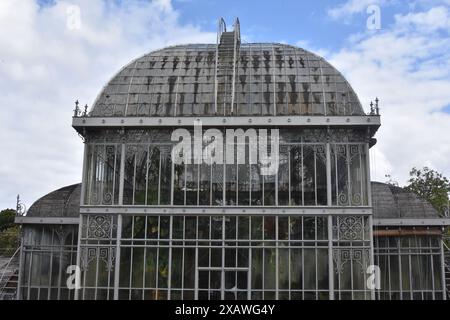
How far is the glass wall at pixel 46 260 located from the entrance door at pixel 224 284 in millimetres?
7443

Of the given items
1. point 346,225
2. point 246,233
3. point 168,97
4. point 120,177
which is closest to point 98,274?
point 120,177

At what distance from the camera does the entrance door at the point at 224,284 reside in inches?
989

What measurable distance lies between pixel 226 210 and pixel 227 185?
3.69 ft

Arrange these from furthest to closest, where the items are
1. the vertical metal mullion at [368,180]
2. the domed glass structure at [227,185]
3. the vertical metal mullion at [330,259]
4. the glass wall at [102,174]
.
A: the glass wall at [102,174]
the vertical metal mullion at [368,180]
the domed glass structure at [227,185]
the vertical metal mullion at [330,259]

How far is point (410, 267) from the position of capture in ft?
95.1

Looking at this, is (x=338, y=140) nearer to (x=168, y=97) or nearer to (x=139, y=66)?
(x=168, y=97)

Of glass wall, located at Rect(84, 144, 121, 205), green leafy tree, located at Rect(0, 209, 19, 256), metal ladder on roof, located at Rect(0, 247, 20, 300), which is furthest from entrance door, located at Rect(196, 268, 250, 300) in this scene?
green leafy tree, located at Rect(0, 209, 19, 256)

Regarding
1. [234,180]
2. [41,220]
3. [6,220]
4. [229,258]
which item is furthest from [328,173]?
[6,220]

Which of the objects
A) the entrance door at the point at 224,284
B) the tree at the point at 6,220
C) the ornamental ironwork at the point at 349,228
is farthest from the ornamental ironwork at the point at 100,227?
the tree at the point at 6,220

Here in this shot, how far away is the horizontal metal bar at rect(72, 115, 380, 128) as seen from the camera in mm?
25938

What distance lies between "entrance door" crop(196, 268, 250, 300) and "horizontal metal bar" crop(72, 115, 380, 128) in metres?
6.17

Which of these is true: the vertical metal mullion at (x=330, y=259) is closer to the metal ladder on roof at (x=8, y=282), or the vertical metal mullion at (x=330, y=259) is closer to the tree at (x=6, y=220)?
the metal ladder on roof at (x=8, y=282)

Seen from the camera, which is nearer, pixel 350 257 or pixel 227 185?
pixel 350 257

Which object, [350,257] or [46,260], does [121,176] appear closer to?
[46,260]
